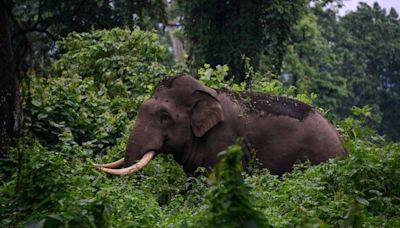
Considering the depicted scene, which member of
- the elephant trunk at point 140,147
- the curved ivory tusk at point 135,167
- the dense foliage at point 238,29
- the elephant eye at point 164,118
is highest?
the dense foliage at point 238,29

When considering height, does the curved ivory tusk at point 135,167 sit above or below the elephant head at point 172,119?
below

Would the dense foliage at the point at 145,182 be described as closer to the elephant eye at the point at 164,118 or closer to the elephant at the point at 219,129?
the elephant at the point at 219,129

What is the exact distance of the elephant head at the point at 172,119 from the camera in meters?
10.4

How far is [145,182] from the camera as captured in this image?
385 inches

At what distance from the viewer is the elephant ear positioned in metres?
10.6

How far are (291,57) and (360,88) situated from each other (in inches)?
489

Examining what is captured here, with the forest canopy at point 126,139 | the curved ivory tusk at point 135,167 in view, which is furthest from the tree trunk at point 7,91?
the curved ivory tusk at point 135,167

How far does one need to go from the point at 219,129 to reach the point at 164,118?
2.14 ft

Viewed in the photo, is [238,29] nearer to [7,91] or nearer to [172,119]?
[172,119]

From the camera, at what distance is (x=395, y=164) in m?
7.77

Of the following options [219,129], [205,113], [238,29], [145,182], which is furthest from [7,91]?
[238,29]

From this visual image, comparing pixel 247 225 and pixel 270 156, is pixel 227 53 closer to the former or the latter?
pixel 270 156

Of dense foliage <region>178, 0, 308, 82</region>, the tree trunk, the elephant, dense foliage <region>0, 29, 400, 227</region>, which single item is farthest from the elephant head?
dense foliage <region>178, 0, 308, 82</region>

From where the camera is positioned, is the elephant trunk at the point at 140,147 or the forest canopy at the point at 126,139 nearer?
the forest canopy at the point at 126,139
